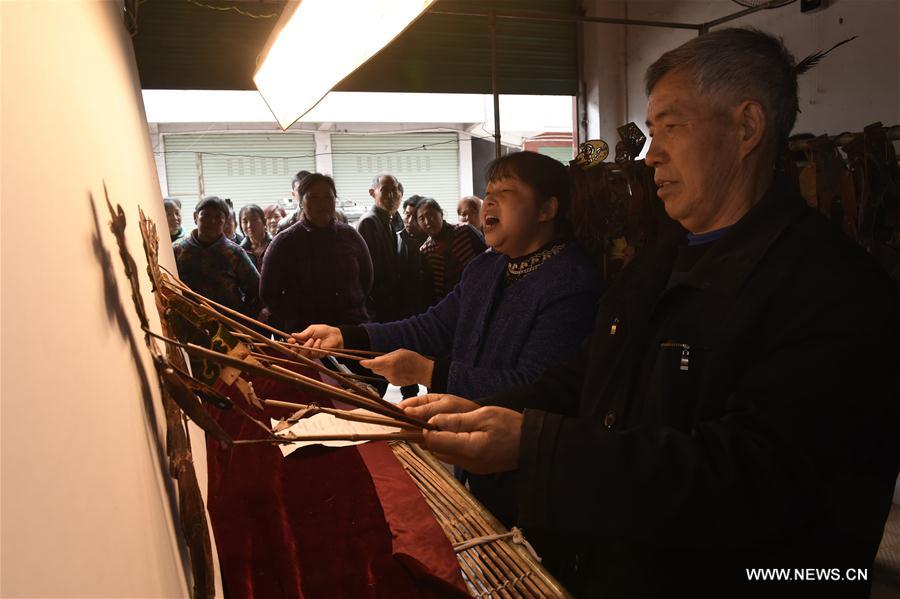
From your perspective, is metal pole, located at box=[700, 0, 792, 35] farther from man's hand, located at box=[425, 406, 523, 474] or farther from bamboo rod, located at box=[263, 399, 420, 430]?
bamboo rod, located at box=[263, 399, 420, 430]

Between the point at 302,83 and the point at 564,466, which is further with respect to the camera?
the point at 302,83

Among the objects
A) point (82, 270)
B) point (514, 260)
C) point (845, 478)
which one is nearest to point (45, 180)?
point (82, 270)

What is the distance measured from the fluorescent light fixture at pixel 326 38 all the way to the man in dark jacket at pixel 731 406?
517mm

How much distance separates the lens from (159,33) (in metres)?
4.44

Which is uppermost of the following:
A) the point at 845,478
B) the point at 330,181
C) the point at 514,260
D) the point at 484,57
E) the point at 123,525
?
the point at 484,57

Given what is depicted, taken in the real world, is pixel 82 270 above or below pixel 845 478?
above

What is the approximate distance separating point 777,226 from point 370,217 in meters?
3.66

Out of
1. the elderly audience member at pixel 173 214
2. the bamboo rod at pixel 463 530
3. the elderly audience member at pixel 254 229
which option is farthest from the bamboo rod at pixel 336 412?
the elderly audience member at pixel 254 229

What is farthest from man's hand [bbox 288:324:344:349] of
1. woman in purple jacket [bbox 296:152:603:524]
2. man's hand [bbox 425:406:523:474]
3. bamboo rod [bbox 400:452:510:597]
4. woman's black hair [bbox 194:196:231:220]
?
woman's black hair [bbox 194:196:231:220]

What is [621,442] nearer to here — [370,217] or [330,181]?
[330,181]

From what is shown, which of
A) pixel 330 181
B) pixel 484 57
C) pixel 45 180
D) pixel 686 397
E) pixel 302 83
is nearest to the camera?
pixel 45 180

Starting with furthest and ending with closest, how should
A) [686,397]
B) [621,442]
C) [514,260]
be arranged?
[514,260]
[686,397]
[621,442]

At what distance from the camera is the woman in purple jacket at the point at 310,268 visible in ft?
11.7

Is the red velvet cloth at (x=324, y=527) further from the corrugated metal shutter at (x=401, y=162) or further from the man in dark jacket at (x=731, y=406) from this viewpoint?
the corrugated metal shutter at (x=401, y=162)
